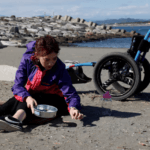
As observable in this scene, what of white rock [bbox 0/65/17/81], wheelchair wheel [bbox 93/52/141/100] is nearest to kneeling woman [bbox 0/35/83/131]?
wheelchair wheel [bbox 93/52/141/100]

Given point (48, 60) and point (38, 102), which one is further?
point (38, 102)

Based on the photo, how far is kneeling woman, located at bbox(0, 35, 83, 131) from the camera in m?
3.11

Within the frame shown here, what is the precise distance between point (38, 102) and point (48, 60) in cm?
67

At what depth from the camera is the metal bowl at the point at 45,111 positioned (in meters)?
3.04

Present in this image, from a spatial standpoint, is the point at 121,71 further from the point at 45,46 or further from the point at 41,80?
the point at 45,46

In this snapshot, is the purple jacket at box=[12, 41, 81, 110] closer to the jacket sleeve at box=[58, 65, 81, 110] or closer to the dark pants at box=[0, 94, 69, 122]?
the jacket sleeve at box=[58, 65, 81, 110]

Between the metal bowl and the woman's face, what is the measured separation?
559mm

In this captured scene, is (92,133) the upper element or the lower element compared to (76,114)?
lower

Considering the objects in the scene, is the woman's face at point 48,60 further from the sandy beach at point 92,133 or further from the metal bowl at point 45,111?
the sandy beach at point 92,133

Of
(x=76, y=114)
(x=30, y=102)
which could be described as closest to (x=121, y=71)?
(x=76, y=114)

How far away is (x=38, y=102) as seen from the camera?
347 centimetres

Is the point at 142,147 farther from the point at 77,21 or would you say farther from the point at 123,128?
the point at 77,21

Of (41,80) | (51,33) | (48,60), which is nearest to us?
(48,60)

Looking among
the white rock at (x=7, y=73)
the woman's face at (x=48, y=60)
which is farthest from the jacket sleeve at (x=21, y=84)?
the white rock at (x=7, y=73)
